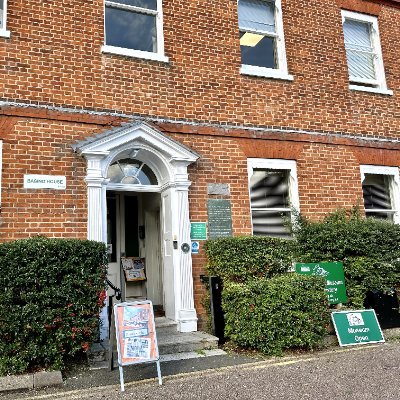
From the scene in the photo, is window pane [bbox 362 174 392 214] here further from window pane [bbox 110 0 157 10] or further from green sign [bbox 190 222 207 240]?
window pane [bbox 110 0 157 10]

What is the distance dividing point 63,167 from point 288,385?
4521mm

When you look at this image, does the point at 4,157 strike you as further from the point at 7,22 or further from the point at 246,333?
the point at 246,333

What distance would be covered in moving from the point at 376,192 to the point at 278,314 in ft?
16.2

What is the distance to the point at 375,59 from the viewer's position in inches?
409

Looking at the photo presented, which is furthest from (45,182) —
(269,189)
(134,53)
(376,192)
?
(376,192)

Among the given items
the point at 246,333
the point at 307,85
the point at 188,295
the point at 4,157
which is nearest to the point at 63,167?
the point at 4,157

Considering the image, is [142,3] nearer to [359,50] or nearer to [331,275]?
[359,50]

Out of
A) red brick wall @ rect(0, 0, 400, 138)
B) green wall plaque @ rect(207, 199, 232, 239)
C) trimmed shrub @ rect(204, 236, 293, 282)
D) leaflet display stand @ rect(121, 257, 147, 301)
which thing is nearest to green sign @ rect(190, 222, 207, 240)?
green wall plaque @ rect(207, 199, 232, 239)

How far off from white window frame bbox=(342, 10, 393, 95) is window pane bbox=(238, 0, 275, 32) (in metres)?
1.91

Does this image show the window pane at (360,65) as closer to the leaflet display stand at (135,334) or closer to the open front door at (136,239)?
the open front door at (136,239)

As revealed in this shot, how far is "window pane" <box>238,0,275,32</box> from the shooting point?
9.16m

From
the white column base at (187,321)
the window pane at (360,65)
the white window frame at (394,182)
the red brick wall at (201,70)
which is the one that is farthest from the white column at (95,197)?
the window pane at (360,65)

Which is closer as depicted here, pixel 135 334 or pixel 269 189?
pixel 135 334

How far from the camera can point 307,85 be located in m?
9.23
